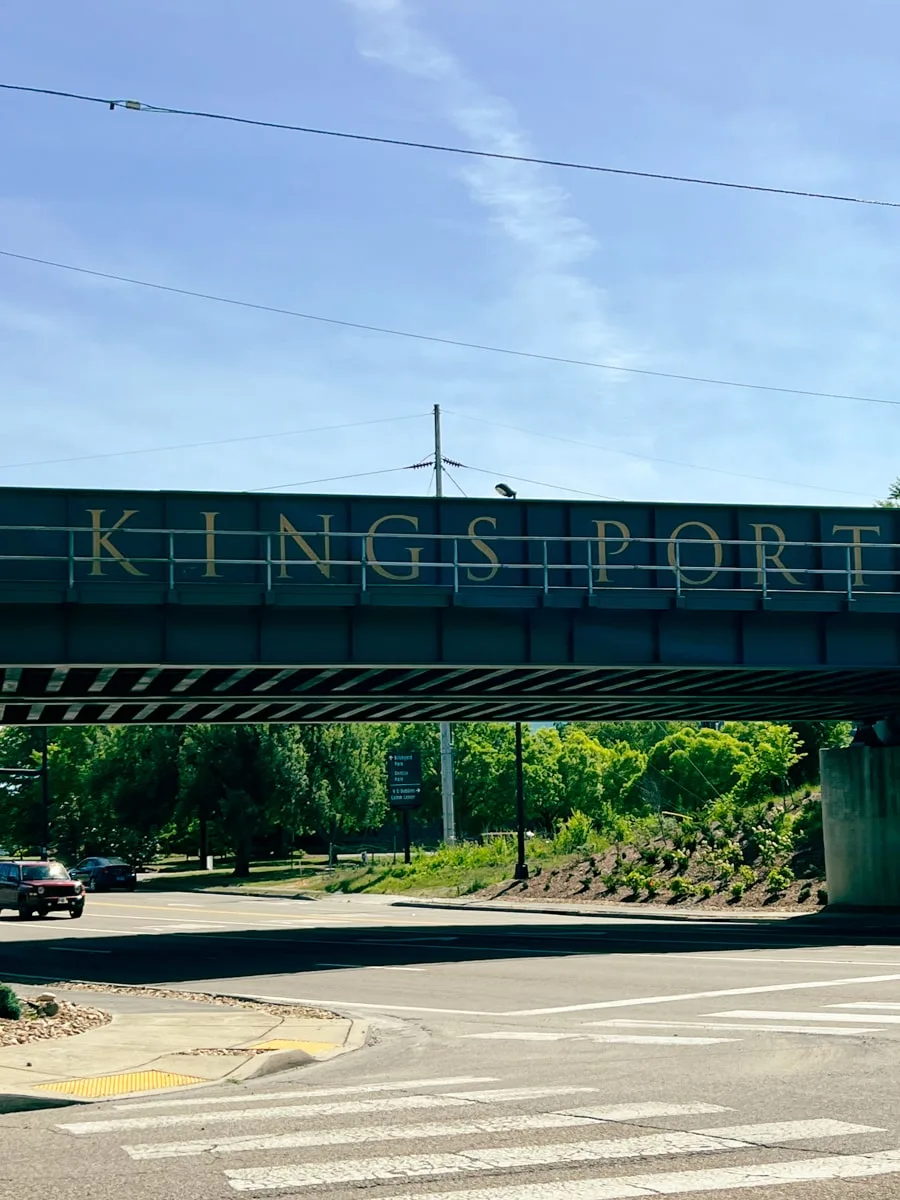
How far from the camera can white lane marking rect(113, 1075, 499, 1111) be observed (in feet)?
32.4

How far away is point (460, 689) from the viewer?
3369 centimetres

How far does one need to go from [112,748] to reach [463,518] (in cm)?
5347

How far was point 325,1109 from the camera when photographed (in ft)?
30.5

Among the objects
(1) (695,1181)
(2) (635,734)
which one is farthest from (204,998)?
(2) (635,734)

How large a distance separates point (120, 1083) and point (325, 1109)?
2.40 metres

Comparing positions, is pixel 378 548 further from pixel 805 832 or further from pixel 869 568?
pixel 805 832

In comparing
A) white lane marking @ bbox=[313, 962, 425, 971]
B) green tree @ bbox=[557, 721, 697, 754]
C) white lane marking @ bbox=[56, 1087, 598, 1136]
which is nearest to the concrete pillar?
white lane marking @ bbox=[313, 962, 425, 971]

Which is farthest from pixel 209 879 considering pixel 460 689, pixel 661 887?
pixel 460 689

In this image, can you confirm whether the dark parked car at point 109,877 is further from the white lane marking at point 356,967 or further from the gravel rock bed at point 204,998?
the gravel rock bed at point 204,998

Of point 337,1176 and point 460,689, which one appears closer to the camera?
point 337,1176

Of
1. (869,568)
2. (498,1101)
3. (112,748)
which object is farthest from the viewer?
(112,748)

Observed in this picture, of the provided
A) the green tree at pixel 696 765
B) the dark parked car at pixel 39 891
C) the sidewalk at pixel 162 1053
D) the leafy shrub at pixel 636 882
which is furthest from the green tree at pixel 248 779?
the sidewalk at pixel 162 1053

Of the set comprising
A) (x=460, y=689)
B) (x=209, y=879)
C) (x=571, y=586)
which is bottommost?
(x=209, y=879)

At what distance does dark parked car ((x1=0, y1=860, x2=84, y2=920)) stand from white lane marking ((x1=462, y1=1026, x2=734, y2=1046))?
2839cm
